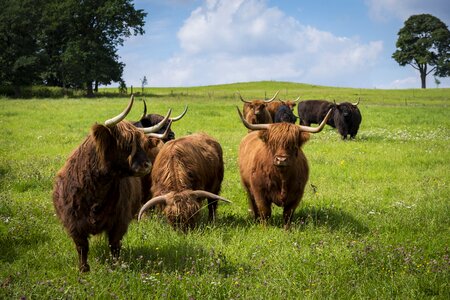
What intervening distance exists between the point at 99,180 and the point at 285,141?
280cm

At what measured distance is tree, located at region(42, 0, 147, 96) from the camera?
49812 millimetres

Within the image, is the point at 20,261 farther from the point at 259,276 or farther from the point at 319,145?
the point at 319,145

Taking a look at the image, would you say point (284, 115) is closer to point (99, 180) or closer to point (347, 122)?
point (347, 122)

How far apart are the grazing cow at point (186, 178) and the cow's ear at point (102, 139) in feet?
4.66

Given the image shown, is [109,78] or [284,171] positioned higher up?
[109,78]

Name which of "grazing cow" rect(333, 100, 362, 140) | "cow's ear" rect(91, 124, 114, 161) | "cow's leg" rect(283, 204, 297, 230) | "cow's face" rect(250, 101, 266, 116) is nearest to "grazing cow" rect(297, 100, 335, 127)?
"grazing cow" rect(333, 100, 362, 140)

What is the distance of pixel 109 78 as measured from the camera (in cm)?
5178

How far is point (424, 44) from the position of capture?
2805 inches

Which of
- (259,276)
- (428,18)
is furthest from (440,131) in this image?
(428,18)

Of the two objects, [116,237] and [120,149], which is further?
[116,237]

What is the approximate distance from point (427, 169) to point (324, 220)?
218 inches

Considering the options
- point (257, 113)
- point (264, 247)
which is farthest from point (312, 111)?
point (264, 247)

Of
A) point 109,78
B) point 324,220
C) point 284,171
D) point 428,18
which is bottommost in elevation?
point 324,220

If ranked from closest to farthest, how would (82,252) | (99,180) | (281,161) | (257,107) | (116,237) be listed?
(99,180)
(82,252)
(116,237)
(281,161)
(257,107)
